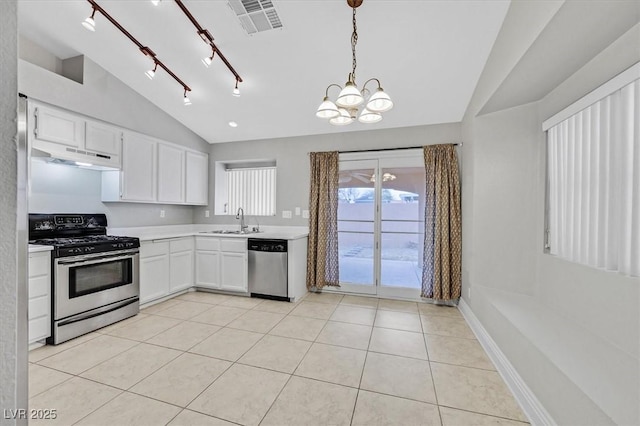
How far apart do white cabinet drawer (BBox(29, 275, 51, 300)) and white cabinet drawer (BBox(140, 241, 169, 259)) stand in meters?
0.91

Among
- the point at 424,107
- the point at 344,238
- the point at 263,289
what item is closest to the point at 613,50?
the point at 424,107

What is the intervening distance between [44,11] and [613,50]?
4.56 m

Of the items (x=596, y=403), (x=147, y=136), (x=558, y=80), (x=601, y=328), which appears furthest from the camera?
(x=147, y=136)

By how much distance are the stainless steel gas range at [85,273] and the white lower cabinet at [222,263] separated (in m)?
0.94

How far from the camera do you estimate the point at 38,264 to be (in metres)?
2.38

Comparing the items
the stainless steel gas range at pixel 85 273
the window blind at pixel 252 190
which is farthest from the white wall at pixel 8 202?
the window blind at pixel 252 190

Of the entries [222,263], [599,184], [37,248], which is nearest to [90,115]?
[37,248]

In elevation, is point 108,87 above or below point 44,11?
below

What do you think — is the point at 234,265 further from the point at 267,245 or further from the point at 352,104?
the point at 352,104

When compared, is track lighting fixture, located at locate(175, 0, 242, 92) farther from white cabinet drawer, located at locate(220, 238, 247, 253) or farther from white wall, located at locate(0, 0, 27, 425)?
white wall, located at locate(0, 0, 27, 425)

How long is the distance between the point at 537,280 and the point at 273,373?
2.58 metres

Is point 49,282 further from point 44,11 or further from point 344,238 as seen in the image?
point 344,238

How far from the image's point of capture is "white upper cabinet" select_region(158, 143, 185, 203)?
12.7 feet

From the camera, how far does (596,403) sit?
119cm
